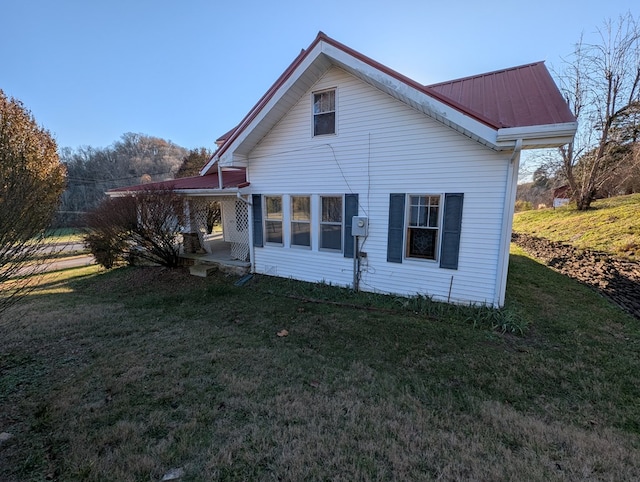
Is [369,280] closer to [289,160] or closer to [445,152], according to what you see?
[445,152]

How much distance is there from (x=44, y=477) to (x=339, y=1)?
1058 centimetres

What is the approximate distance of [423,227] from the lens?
6.36 meters

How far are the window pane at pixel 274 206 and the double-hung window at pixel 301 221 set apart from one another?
1.56ft

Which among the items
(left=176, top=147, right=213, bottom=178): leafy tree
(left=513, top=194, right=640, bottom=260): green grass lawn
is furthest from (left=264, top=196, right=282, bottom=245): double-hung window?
(left=176, top=147, right=213, bottom=178): leafy tree

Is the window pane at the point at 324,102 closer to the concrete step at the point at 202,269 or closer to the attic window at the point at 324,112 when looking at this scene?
the attic window at the point at 324,112

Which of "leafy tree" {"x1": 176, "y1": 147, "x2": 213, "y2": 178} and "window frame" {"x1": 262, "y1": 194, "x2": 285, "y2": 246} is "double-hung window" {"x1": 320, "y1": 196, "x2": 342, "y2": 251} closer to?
"window frame" {"x1": 262, "y1": 194, "x2": 285, "y2": 246}

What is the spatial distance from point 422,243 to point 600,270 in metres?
6.78

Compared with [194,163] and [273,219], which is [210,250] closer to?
[273,219]

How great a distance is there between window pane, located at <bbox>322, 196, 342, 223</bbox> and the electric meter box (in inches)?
25.1

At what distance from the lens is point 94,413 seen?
2.98m

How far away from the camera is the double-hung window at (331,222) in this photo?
24.0 feet

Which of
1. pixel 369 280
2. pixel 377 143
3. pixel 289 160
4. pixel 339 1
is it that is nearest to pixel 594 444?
pixel 369 280

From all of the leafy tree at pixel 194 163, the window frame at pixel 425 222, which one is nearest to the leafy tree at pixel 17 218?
the window frame at pixel 425 222

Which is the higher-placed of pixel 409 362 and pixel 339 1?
pixel 339 1
